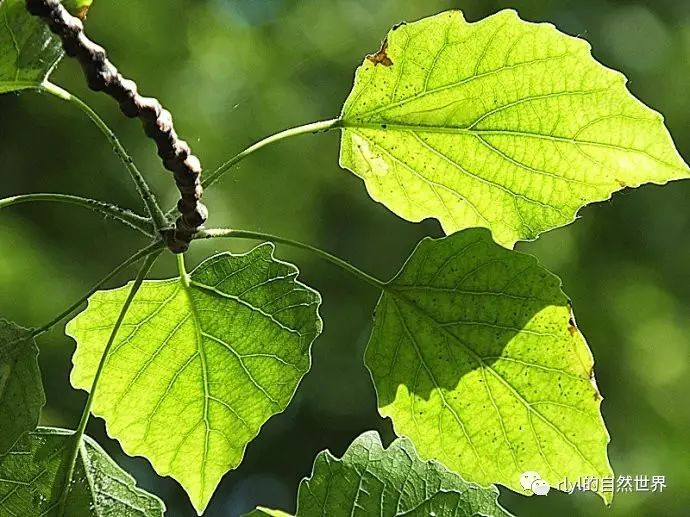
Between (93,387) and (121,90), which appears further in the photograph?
(93,387)

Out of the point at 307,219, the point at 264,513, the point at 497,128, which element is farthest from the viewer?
the point at 307,219

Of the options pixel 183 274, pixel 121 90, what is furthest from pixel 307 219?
pixel 121 90

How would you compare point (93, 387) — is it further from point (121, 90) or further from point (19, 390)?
point (121, 90)

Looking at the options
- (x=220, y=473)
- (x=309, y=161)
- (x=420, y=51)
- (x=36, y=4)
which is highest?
(x=309, y=161)

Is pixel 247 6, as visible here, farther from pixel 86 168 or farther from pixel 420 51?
pixel 420 51

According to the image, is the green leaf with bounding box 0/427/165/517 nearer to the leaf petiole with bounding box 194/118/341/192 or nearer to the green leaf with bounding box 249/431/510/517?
the green leaf with bounding box 249/431/510/517

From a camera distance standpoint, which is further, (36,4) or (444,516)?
(444,516)

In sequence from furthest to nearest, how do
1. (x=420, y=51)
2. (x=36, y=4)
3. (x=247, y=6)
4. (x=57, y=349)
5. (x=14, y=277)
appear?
(x=247, y=6), (x=57, y=349), (x=14, y=277), (x=420, y=51), (x=36, y=4)

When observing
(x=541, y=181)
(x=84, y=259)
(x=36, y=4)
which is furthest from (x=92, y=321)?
(x=84, y=259)
